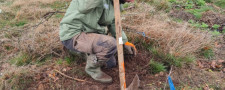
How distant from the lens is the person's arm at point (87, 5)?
6.23 feet

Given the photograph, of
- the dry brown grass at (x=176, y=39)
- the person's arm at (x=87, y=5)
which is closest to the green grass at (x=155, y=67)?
the dry brown grass at (x=176, y=39)

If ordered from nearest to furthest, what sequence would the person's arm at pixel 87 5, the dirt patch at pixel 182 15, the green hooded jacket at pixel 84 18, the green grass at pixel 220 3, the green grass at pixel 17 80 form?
the person's arm at pixel 87 5 < the green hooded jacket at pixel 84 18 < the green grass at pixel 17 80 < the dirt patch at pixel 182 15 < the green grass at pixel 220 3

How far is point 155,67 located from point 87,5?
4.26ft

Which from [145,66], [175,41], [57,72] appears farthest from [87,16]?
[175,41]

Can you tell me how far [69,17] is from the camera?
2129 millimetres

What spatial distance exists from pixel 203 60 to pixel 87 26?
1980mm

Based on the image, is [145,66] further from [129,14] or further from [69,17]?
[129,14]

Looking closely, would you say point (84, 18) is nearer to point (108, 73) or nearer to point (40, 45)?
point (108, 73)

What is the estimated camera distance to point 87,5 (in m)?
1.91

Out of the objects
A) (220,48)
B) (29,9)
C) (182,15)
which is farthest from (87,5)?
(29,9)

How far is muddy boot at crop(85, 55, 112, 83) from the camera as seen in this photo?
222 cm

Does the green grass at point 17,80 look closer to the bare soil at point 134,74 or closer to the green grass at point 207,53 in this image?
the bare soil at point 134,74

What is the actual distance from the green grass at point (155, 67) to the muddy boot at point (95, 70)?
64 centimetres

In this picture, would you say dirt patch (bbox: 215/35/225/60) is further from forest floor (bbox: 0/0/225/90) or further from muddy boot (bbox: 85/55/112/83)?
muddy boot (bbox: 85/55/112/83)
